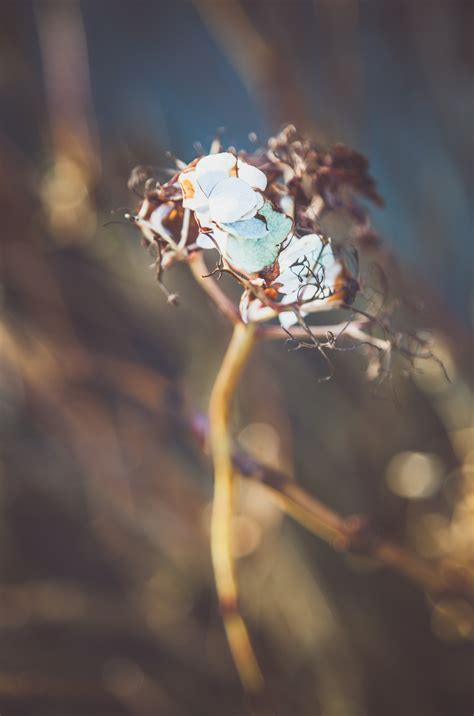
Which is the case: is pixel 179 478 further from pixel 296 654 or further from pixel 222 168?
pixel 222 168

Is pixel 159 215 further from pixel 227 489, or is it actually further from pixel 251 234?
pixel 227 489

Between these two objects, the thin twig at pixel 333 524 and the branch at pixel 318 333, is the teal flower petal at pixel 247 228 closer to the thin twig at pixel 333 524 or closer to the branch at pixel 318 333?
the branch at pixel 318 333


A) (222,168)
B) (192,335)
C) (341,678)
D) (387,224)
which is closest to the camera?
(222,168)

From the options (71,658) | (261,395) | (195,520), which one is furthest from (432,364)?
(71,658)

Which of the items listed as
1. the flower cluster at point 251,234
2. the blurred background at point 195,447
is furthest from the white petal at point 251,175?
the blurred background at point 195,447

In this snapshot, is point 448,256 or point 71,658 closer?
point 71,658

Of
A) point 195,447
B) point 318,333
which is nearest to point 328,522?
point 318,333
